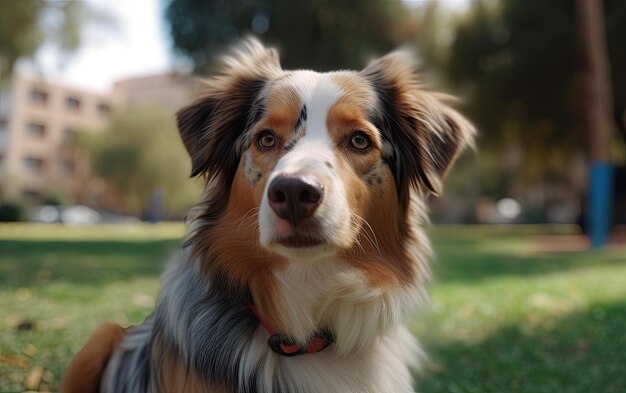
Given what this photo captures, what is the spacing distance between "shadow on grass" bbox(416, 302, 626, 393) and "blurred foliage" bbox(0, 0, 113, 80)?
49.4 feet

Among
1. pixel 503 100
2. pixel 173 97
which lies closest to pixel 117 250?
pixel 503 100

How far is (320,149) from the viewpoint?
2879 mm

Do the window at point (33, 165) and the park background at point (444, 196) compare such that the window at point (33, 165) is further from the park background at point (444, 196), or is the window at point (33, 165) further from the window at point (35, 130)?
the park background at point (444, 196)

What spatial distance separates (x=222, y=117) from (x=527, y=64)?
23044 mm

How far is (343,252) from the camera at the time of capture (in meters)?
2.94

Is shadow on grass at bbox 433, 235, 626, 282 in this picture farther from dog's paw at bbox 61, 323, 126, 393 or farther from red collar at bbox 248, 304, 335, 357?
dog's paw at bbox 61, 323, 126, 393

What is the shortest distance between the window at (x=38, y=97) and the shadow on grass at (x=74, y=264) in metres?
65.0

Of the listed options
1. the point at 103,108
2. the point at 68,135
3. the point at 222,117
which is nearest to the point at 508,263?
the point at 222,117

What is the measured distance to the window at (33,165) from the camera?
241 ft

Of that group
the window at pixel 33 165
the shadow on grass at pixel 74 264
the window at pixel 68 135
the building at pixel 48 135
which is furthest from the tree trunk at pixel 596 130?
the window at pixel 33 165

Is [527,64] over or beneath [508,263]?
over

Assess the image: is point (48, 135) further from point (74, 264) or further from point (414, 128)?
point (414, 128)

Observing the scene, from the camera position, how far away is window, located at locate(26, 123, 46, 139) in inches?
2867

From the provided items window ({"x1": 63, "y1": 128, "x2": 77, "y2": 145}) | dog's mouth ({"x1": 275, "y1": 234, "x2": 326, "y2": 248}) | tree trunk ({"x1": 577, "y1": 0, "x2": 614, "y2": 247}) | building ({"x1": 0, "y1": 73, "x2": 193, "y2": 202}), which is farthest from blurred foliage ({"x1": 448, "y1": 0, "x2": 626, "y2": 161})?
window ({"x1": 63, "y1": 128, "x2": 77, "y2": 145})
